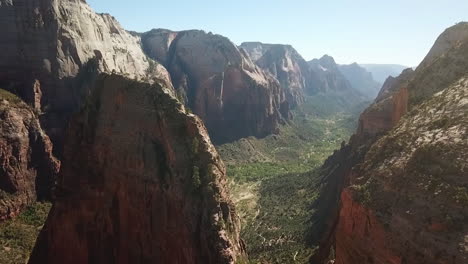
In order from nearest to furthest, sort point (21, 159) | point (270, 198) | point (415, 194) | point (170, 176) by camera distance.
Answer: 1. point (415, 194)
2. point (170, 176)
3. point (21, 159)
4. point (270, 198)

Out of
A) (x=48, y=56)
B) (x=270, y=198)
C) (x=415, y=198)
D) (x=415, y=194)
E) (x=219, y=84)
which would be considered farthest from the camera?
(x=219, y=84)

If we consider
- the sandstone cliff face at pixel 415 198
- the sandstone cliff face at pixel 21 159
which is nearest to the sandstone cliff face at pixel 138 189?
the sandstone cliff face at pixel 415 198

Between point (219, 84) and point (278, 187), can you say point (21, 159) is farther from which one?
point (219, 84)

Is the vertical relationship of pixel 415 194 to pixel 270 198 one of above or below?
above

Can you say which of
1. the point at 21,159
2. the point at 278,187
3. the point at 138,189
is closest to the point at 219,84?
the point at 278,187

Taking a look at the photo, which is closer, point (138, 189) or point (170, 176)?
point (170, 176)

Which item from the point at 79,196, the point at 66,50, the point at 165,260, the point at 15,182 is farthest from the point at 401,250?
the point at 66,50

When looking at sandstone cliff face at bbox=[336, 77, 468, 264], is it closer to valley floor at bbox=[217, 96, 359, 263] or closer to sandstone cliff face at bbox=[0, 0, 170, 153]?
valley floor at bbox=[217, 96, 359, 263]

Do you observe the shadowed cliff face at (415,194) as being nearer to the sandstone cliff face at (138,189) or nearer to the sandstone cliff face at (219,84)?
the sandstone cliff face at (138,189)
